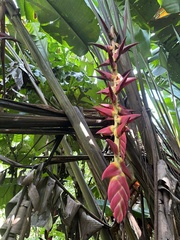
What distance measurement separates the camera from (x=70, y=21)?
891 millimetres

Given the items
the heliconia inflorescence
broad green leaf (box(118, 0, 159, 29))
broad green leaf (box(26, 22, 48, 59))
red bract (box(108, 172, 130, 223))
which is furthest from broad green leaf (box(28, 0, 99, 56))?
red bract (box(108, 172, 130, 223))

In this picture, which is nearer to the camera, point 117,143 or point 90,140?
point 117,143

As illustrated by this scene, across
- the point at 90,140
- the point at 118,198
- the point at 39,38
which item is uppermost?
the point at 39,38

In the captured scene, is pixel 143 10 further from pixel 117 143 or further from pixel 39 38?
pixel 117 143

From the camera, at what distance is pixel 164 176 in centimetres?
49

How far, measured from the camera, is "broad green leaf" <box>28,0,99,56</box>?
2.80ft

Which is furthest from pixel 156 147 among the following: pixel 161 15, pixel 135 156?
pixel 161 15

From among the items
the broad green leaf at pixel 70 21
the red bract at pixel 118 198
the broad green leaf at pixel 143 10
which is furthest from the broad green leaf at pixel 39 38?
the red bract at pixel 118 198

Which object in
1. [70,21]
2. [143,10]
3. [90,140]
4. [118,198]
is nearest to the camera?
[118,198]

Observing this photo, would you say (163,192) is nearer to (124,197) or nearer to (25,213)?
(124,197)

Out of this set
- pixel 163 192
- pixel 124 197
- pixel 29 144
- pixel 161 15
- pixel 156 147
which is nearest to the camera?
pixel 124 197

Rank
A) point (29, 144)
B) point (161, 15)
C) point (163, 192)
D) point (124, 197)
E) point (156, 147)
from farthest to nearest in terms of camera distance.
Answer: point (29, 144) < point (161, 15) < point (156, 147) < point (163, 192) < point (124, 197)

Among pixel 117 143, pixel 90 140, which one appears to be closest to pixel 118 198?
pixel 117 143

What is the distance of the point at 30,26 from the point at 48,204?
86 centimetres
